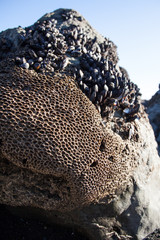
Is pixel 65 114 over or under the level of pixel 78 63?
under

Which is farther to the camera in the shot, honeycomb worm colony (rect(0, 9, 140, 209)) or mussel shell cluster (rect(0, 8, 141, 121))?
mussel shell cluster (rect(0, 8, 141, 121))

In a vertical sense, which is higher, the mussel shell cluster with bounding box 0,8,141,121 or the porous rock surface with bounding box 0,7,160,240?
the mussel shell cluster with bounding box 0,8,141,121

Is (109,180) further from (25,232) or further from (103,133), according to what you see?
(25,232)

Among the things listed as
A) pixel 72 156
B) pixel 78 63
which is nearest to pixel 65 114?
pixel 72 156

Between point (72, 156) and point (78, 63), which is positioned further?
point (78, 63)

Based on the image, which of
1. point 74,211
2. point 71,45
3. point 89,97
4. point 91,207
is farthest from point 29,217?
point 71,45

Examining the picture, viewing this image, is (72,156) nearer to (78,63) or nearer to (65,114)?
(65,114)
